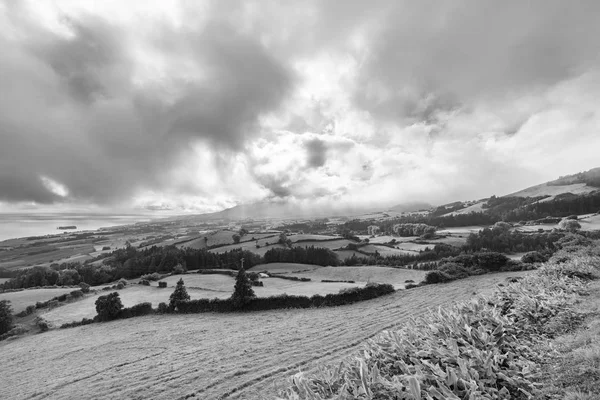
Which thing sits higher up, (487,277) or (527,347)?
(527,347)

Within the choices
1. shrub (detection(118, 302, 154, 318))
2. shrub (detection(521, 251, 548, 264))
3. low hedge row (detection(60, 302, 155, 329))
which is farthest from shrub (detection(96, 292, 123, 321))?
shrub (detection(521, 251, 548, 264))

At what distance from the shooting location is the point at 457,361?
4996 mm

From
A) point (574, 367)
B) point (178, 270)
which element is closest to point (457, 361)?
point (574, 367)

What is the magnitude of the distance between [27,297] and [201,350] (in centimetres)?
5757

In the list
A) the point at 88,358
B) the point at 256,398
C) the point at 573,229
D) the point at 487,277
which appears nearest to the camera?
the point at 256,398

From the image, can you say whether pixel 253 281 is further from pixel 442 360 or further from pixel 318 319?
pixel 442 360

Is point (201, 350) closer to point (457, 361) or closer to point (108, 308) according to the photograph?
point (457, 361)

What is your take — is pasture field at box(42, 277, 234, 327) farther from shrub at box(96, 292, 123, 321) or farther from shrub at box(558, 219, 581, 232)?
shrub at box(558, 219, 581, 232)

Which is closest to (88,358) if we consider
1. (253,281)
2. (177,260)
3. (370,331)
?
(370,331)

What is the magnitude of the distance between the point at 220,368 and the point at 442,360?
14287 millimetres

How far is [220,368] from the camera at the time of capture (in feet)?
49.6

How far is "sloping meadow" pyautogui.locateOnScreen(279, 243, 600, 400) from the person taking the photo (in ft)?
14.4

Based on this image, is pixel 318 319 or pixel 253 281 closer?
pixel 318 319

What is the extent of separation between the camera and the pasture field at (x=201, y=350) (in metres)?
14.1
